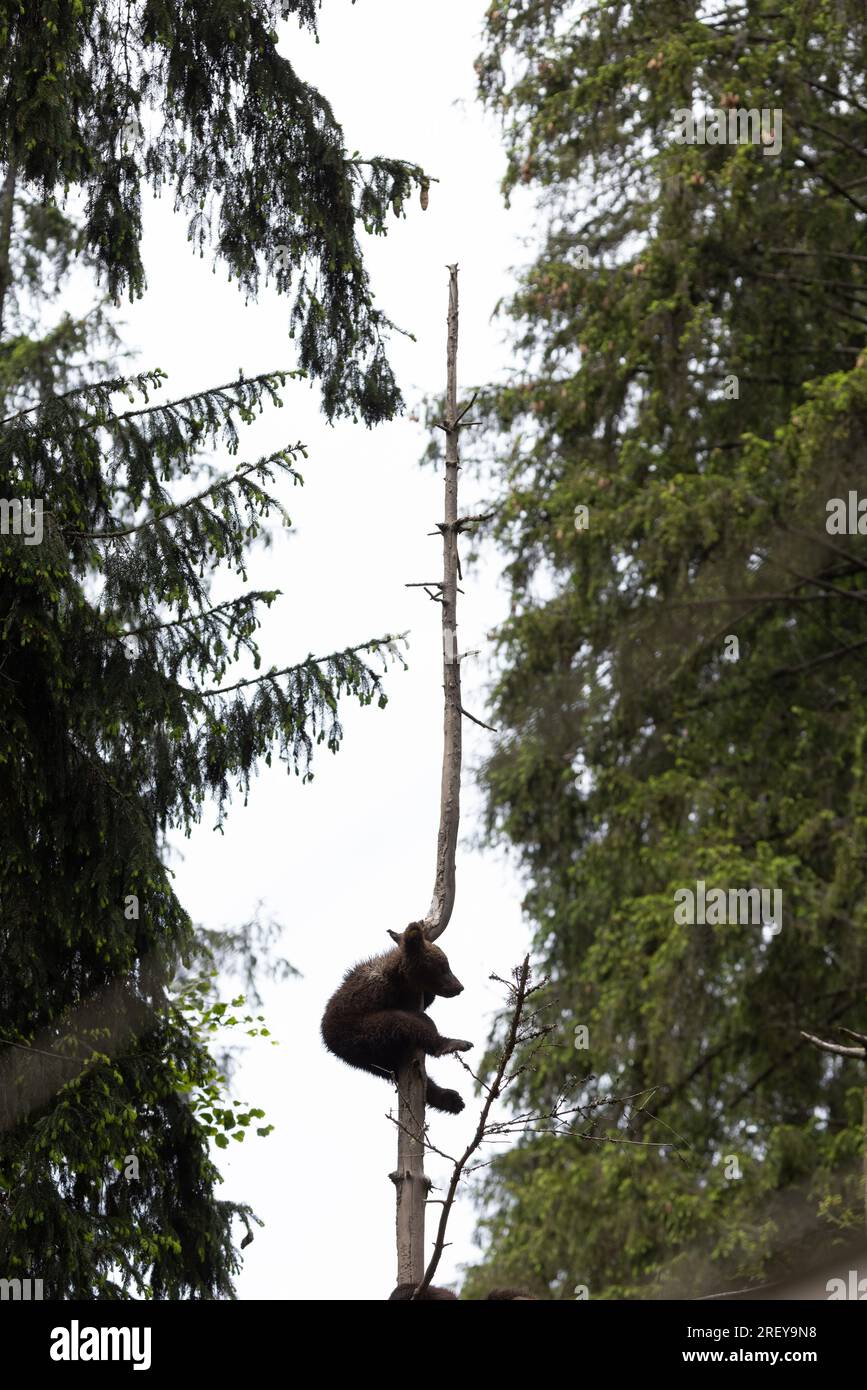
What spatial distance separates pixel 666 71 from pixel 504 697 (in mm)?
5590

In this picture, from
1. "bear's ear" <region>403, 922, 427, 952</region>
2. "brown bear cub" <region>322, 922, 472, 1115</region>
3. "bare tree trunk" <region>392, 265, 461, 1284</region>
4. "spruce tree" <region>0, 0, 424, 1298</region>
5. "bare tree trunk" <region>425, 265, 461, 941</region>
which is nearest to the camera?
"bare tree trunk" <region>392, 265, 461, 1284</region>

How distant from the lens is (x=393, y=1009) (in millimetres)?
4469

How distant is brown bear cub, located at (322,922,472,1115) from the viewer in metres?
4.35

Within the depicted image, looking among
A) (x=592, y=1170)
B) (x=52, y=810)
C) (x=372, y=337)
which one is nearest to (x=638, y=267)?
(x=372, y=337)

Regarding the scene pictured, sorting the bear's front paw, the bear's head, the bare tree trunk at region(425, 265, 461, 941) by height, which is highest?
the bare tree trunk at region(425, 265, 461, 941)

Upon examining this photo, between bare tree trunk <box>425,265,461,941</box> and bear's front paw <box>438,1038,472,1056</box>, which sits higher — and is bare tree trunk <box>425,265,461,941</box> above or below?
→ above

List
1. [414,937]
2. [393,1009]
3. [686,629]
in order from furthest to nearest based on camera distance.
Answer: [686,629] → [393,1009] → [414,937]

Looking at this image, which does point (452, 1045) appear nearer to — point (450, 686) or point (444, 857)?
point (444, 857)

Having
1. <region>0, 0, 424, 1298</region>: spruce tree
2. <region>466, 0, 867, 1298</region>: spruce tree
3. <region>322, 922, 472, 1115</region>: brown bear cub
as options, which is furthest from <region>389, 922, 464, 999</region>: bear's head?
<region>466, 0, 867, 1298</region>: spruce tree

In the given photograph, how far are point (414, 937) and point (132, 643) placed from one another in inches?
139

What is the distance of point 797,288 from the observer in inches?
573

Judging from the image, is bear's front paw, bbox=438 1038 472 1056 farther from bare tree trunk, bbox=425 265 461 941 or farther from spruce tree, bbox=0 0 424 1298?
spruce tree, bbox=0 0 424 1298

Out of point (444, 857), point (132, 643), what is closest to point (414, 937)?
point (444, 857)

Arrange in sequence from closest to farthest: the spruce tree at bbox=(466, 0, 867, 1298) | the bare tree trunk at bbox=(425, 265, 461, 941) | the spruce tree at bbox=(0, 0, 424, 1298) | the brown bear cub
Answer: the bare tree trunk at bbox=(425, 265, 461, 941), the brown bear cub, the spruce tree at bbox=(0, 0, 424, 1298), the spruce tree at bbox=(466, 0, 867, 1298)
